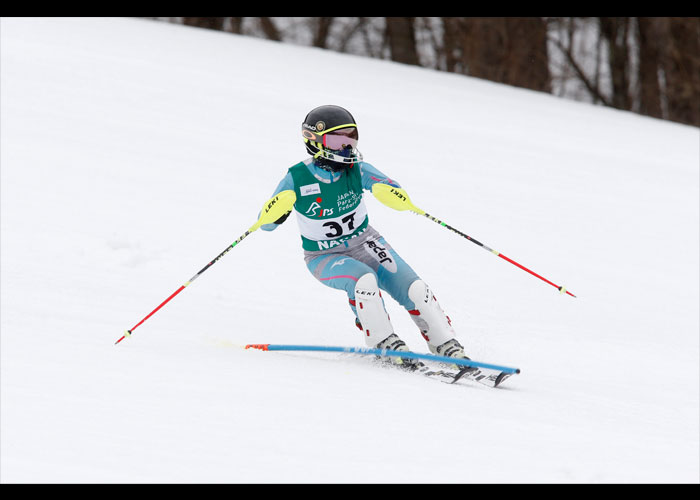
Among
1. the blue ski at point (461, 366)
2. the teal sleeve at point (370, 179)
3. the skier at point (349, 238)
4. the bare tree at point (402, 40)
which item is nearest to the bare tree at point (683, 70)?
the bare tree at point (402, 40)

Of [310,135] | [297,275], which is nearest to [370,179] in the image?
[310,135]

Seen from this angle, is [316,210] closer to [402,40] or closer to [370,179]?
[370,179]

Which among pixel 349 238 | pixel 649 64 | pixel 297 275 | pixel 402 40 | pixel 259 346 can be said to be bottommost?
pixel 649 64

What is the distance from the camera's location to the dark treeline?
62.0ft

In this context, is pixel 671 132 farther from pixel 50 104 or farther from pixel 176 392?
pixel 176 392

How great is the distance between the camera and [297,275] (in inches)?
270

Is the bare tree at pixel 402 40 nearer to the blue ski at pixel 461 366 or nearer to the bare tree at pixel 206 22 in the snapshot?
the bare tree at pixel 206 22

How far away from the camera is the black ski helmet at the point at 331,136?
478 centimetres

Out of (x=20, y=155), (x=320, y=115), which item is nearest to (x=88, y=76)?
(x=20, y=155)

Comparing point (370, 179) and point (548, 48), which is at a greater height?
point (370, 179)

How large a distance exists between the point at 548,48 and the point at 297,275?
14860 millimetres

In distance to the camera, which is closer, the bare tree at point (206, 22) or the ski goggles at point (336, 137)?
the ski goggles at point (336, 137)

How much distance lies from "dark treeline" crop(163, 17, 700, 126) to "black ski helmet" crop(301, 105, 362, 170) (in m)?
14.6

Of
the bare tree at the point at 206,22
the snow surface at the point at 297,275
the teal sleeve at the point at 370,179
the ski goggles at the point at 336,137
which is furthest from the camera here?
the bare tree at the point at 206,22
